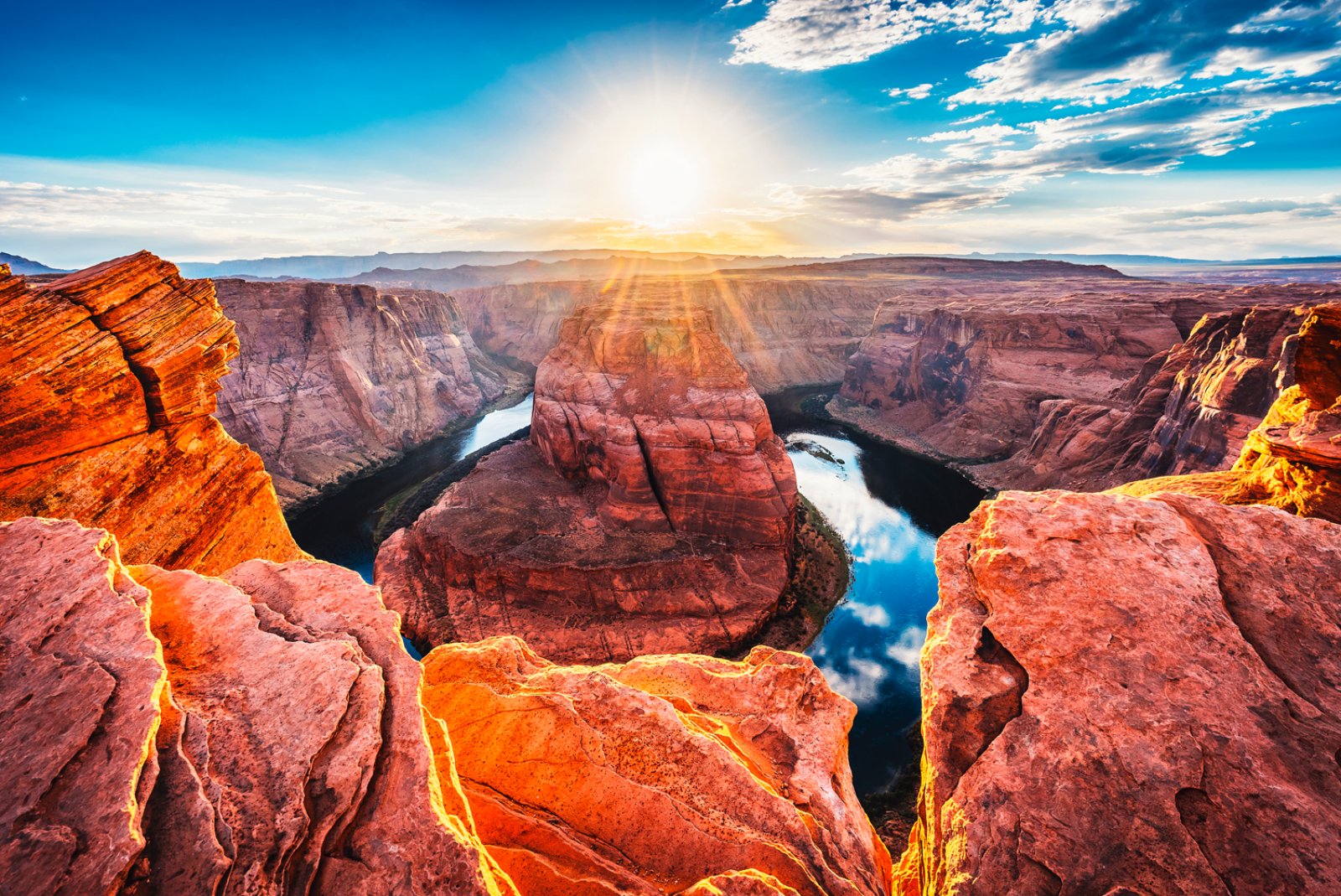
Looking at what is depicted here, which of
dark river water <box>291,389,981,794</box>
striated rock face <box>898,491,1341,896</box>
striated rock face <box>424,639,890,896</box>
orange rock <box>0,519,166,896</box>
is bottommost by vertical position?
dark river water <box>291,389,981,794</box>

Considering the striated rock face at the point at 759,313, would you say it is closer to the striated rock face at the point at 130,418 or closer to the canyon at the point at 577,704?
the striated rock face at the point at 130,418

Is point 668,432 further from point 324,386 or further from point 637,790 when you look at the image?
point 324,386

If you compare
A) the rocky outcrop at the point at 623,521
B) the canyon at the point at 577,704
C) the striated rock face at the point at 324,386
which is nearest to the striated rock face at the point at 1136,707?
the canyon at the point at 577,704

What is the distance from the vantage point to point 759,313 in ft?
350

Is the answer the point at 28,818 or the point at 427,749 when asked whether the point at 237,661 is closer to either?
the point at 28,818

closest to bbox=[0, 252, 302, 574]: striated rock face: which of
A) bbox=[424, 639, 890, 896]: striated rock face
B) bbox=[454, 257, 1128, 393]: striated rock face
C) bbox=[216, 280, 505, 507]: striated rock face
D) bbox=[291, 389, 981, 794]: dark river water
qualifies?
bbox=[424, 639, 890, 896]: striated rock face

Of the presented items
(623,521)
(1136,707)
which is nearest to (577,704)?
(1136,707)

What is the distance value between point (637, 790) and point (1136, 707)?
273 inches

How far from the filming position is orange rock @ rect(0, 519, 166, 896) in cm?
395

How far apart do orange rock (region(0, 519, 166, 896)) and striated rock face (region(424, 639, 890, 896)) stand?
4096 millimetres

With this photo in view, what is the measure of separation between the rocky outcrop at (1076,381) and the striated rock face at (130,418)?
164ft

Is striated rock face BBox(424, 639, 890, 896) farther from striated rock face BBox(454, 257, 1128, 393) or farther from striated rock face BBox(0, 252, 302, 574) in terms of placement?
striated rock face BBox(454, 257, 1128, 393)

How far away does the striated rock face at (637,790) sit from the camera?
22.9 ft

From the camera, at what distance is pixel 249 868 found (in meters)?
4.42
